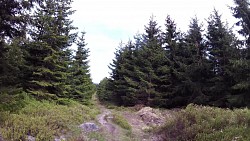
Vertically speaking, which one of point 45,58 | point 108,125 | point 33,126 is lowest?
point 108,125

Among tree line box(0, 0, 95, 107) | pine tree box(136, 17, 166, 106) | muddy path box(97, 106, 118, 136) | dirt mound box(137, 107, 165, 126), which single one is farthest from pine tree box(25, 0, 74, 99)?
pine tree box(136, 17, 166, 106)

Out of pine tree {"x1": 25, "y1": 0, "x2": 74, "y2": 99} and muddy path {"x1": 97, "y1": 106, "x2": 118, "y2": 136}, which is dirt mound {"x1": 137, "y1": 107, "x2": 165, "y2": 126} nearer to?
muddy path {"x1": 97, "y1": 106, "x2": 118, "y2": 136}

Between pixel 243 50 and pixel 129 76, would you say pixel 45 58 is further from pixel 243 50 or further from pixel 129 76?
pixel 129 76

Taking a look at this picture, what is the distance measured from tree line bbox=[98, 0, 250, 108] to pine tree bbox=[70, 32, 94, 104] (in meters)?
6.49

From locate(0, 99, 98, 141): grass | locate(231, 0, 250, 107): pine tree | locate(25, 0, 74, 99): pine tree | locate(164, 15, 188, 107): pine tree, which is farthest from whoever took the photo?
locate(164, 15, 188, 107): pine tree

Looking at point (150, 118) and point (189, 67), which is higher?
point (189, 67)

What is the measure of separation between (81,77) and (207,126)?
21583 millimetres

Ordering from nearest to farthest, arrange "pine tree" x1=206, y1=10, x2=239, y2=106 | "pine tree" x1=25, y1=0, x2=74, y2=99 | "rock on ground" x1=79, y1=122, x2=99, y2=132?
"rock on ground" x1=79, y1=122, x2=99, y2=132
"pine tree" x1=25, y1=0, x2=74, y2=99
"pine tree" x1=206, y1=10, x2=239, y2=106

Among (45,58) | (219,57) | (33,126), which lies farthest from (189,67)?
(33,126)

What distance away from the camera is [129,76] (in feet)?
121

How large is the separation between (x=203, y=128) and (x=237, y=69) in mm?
11814

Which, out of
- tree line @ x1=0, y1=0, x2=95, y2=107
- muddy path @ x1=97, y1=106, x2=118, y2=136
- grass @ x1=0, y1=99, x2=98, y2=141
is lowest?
muddy path @ x1=97, y1=106, x2=118, y2=136

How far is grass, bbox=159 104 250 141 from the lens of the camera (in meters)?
9.29

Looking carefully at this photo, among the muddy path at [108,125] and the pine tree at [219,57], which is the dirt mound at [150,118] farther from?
the pine tree at [219,57]
